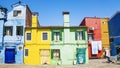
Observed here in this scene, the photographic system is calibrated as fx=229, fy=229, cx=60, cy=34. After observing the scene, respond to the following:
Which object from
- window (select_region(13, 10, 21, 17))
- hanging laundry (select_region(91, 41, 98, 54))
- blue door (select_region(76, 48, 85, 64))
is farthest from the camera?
hanging laundry (select_region(91, 41, 98, 54))

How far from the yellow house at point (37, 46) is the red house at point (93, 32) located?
1267cm

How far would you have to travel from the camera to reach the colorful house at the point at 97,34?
45.4 metres

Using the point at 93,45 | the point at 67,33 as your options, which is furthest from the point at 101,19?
the point at 67,33

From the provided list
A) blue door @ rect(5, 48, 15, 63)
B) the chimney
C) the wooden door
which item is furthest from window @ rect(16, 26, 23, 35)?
the chimney

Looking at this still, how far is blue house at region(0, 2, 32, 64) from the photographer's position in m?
35.3

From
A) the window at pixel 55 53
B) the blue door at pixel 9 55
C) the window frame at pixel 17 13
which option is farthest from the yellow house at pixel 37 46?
the window frame at pixel 17 13

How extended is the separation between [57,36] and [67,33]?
1.66 metres

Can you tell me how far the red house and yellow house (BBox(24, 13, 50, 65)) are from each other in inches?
499

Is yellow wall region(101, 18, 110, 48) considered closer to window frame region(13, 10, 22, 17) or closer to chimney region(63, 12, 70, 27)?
chimney region(63, 12, 70, 27)

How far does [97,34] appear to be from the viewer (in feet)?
154

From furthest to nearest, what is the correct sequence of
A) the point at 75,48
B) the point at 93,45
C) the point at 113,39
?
the point at 93,45 < the point at 113,39 < the point at 75,48

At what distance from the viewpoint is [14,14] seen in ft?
119

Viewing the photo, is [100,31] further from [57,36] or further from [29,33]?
[29,33]

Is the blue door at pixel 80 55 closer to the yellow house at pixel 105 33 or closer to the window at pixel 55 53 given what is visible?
the window at pixel 55 53
